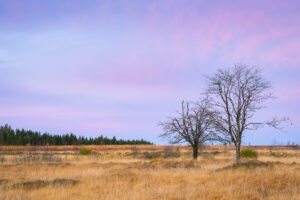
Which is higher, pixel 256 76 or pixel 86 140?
pixel 256 76

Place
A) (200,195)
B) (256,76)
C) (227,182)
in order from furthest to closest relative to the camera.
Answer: (256,76), (227,182), (200,195)

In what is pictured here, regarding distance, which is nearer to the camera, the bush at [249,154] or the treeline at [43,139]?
the bush at [249,154]

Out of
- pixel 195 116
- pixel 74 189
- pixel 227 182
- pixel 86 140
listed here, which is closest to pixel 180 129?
pixel 195 116

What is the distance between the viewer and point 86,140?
150 meters

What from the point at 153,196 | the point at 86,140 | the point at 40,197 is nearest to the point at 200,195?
the point at 153,196

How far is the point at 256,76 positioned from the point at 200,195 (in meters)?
13.6

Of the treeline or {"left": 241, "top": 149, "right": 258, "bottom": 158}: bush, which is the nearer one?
{"left": 241, "top": 149, "right": 258, "bottom": 158}: bush

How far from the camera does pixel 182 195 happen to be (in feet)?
30.2

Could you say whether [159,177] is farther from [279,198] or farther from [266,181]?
[279,198]

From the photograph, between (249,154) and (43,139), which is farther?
(43,139)

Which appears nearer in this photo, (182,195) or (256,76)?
(182,195)

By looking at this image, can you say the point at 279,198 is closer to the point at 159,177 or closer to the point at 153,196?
the point at 153,196

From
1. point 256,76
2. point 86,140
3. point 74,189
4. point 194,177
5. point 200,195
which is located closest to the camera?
point 200,195

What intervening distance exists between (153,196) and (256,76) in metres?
14.2
